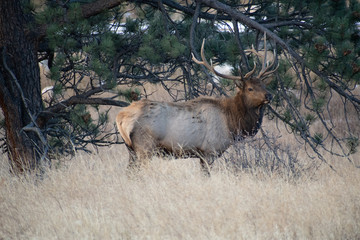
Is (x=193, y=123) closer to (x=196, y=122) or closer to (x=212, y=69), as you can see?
(x=196, y=122)

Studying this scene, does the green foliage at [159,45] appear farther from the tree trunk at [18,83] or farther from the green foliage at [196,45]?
the tree trunk at [18,83]

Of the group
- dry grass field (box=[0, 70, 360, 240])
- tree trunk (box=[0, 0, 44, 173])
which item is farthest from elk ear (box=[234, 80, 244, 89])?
tree trunk (box=[0, 0, 44, 173])

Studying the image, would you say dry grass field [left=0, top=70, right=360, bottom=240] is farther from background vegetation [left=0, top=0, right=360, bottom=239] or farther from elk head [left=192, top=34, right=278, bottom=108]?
elk head [left=192, top=34, right=278, bottom=108]

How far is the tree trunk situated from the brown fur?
1376 millimetres

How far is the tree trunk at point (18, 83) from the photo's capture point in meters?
6.69

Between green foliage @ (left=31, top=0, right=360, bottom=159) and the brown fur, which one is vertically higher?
green foliage @ (left=31, top=0, right=360, bottom=159)

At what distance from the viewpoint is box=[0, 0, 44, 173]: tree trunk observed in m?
6.69

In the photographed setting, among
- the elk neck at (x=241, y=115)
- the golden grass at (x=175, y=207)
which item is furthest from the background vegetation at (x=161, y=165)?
the elk neck at (x=241, y=115)

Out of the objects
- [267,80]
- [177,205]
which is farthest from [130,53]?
[177,205]

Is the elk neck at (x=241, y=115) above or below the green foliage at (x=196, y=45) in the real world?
below

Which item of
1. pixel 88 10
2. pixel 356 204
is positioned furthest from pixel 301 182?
pixel 88 10

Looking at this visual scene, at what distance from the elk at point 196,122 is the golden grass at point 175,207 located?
0.52m

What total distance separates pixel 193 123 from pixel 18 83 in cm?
248

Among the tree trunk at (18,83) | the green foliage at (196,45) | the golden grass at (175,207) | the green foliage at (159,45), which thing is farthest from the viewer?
the tree trunk at (18,83)
